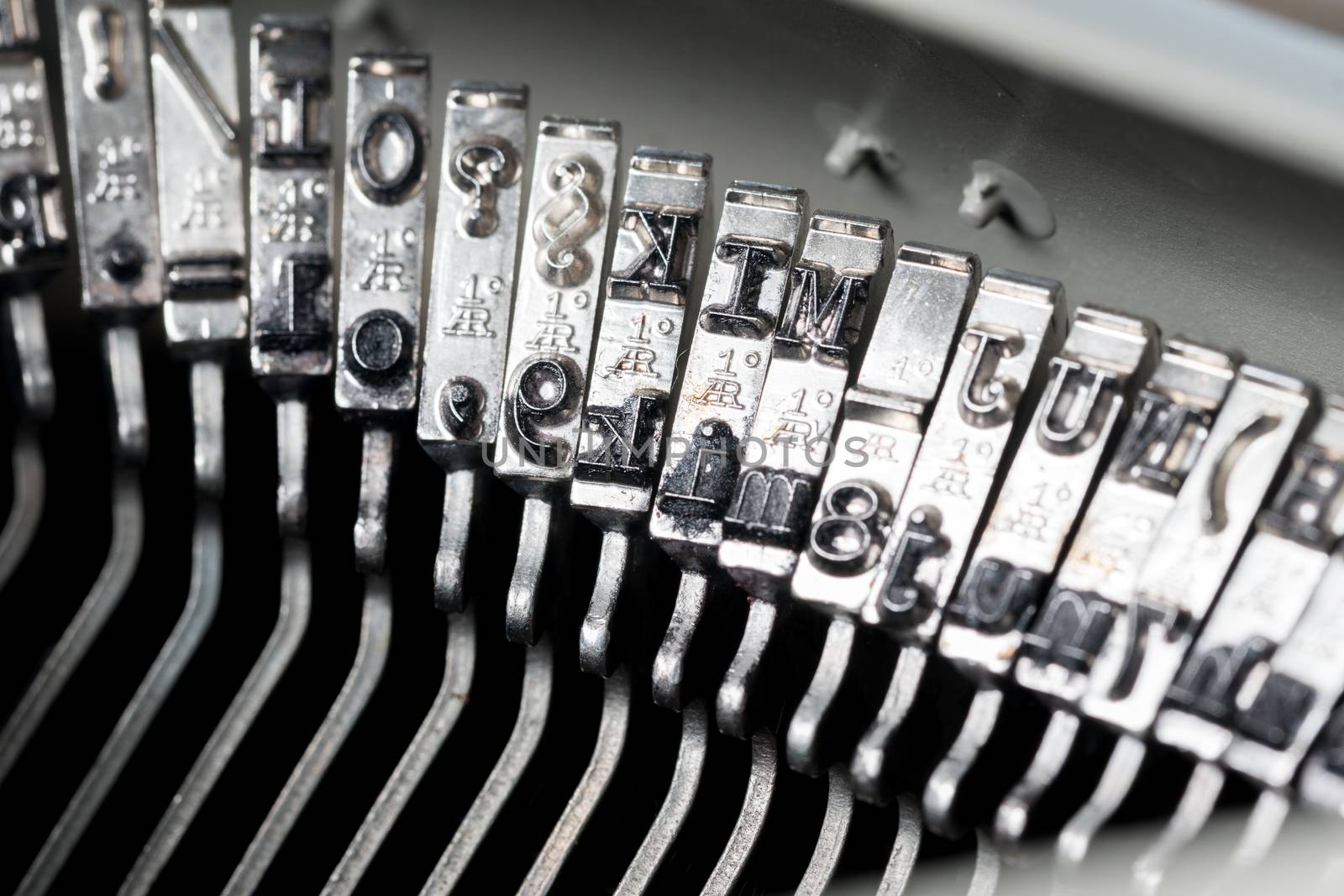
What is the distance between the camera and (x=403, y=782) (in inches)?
44.2

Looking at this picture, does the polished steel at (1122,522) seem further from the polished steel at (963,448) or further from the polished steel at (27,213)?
the polished steel at (27,213)

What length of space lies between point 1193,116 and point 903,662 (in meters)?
0.41

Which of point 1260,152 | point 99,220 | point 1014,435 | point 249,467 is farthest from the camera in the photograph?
point 249,467

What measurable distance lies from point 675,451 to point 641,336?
9 centimetres

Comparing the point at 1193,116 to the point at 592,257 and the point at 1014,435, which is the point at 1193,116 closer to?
the point at 1014,435

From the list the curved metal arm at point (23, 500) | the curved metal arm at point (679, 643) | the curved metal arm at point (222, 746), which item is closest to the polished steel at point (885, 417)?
the curved metal arm at point (679, 643)

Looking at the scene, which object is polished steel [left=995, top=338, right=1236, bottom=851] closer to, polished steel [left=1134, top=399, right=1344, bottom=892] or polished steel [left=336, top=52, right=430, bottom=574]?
polished steel [left=1134, top=399, right=1344, bottom=892]

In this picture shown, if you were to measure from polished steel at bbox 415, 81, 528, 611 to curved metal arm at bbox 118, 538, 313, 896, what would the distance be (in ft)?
0.74

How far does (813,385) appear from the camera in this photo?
979 millimetres

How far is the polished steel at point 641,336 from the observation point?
1.01 metres

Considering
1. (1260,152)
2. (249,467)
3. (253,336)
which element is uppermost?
(1260,152)

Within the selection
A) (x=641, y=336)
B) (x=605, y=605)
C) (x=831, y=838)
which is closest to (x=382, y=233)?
(x=641, y=336)

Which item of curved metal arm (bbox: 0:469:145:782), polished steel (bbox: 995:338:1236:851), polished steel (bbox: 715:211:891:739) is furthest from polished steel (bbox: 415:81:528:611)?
polished steel (bbox: 995:338:1236:851)

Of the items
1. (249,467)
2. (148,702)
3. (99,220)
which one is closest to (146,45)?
(99,220)
